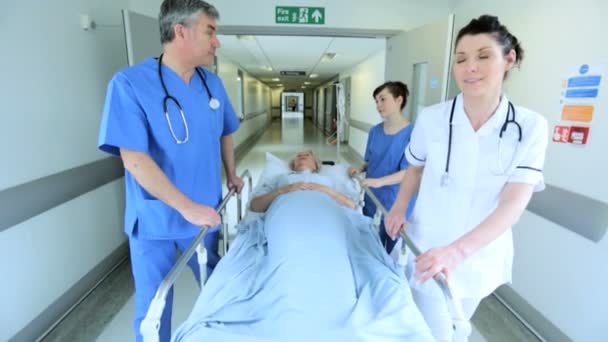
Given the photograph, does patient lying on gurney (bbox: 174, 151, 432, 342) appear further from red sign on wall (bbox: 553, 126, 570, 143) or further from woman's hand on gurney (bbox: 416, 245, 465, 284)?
red sign on wall (bbox: 553, 126, 570, 143)

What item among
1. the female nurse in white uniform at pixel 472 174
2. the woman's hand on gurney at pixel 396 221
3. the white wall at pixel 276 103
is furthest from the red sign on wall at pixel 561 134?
the white wall at pixel 276 103

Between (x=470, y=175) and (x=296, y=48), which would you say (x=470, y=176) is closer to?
(x=470, y=175)

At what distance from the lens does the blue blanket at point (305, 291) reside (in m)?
1.00

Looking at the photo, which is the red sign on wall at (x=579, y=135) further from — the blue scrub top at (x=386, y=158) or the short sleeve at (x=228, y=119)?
the short sleeve at (x=228, y=119)

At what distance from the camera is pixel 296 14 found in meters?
3.07

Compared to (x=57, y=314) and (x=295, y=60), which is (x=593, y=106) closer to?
(x=57, y=314)

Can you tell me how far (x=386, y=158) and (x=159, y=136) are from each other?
57.3 inches

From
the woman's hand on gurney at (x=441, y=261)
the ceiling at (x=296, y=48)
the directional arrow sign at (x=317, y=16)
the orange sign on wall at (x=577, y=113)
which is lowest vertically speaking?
the woman's hand on gurney at (x=441, y=261)

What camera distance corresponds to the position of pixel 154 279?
1.50 meters

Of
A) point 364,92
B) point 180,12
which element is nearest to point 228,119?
point 180,12

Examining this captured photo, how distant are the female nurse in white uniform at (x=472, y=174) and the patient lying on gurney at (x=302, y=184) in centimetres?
70

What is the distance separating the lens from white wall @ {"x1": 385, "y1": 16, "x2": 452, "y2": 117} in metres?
2.51

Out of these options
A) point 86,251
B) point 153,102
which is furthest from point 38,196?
point 153,102

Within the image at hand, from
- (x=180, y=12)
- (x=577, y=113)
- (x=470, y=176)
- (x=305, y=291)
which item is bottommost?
(x=305, y=291)
